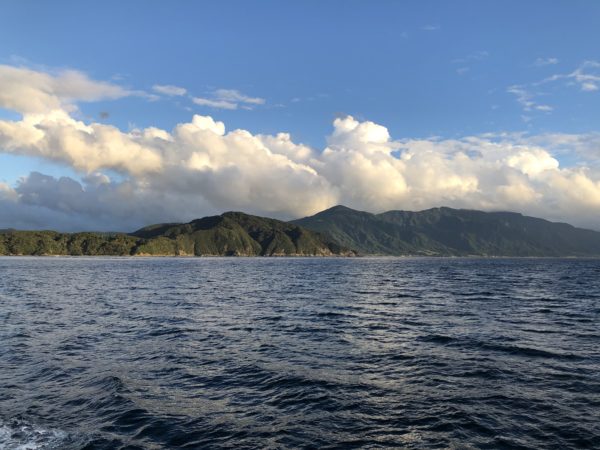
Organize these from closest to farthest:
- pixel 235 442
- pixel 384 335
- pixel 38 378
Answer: pixel 235 442, pixel 38 378, pixel 384 335

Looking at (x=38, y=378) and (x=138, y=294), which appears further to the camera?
(x=138, y=294)

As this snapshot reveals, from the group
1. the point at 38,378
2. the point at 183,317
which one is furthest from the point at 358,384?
the point at 183,317

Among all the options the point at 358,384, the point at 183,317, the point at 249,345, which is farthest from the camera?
the point at 183,317

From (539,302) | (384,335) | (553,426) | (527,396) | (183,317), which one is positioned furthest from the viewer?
(539,302)

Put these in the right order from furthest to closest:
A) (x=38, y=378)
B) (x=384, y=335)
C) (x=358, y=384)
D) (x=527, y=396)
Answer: (x=384, y=335) → (x=38, y=378) → (x=358, y=384) → (x=527, y=396)

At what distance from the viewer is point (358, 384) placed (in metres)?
24.6

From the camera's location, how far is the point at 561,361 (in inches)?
1153

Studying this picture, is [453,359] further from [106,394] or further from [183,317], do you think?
→ [183,317]

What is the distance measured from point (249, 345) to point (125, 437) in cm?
1720

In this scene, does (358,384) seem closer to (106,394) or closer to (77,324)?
(106,394)

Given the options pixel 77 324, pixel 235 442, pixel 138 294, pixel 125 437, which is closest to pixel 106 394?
pixel 125 437

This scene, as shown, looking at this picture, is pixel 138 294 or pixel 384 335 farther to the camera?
pixel 138 294

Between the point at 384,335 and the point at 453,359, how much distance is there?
9.54 meters

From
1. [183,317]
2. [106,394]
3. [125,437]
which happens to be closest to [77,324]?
[183,317]
